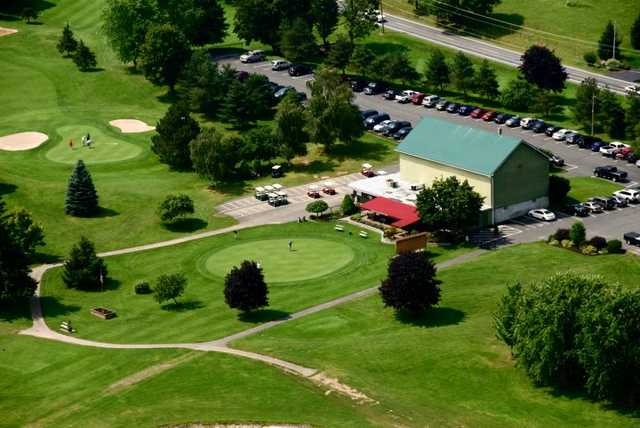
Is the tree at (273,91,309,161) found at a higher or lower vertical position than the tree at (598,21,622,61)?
lower

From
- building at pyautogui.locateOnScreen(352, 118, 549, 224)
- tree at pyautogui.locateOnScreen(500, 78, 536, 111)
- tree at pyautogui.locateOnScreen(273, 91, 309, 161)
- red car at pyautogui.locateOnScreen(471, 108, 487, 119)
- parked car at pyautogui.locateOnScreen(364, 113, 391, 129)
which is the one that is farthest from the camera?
red car at pyautogui.locateOnScreen(471, 108, 487, 119)

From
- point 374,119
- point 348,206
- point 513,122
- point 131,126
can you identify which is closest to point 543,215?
point 348,206

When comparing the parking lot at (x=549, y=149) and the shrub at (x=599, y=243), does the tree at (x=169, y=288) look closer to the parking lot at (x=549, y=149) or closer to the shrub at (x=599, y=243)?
the parking lot at (x=549, y=149)

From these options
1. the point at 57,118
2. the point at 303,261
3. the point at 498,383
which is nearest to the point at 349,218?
the point at 303,261

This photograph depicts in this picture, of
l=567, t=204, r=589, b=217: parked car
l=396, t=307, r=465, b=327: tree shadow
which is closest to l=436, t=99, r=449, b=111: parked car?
Answer: l=567, t=204, r=589, b=217: parked car

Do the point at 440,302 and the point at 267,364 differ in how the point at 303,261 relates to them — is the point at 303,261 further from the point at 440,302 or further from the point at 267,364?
the point at 267,364

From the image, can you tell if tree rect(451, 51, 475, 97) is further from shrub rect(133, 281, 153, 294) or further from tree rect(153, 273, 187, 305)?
tree rect(153, 273, 187, 305)

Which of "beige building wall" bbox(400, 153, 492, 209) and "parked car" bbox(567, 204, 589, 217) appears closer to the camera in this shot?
"parked car" bbox(567, 204, 589, 217)
